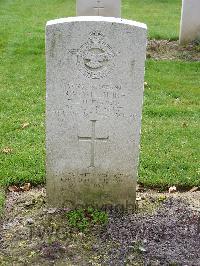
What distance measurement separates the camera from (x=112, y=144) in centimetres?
461

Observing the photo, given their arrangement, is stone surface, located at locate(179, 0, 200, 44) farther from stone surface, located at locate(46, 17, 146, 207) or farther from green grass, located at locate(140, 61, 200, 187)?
stone surface, located at locate(46, 17, 146, 207)

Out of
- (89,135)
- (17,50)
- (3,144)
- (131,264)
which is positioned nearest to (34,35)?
(17,50)

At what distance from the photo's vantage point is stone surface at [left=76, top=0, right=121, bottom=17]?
11.0 metres

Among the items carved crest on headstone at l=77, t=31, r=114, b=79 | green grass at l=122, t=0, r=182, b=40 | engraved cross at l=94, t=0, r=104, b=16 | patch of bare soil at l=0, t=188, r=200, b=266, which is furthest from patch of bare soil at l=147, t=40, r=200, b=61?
carved crest on headstone at l=77, t=31, r=114, b=79

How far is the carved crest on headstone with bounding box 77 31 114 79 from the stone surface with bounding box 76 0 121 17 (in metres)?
6.97

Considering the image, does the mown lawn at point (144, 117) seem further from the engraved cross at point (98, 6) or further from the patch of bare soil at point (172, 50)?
the engraved cross at point (98, 6)

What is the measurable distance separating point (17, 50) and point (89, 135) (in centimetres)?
619

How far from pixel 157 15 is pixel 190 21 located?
3769mm

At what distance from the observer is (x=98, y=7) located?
437 inches

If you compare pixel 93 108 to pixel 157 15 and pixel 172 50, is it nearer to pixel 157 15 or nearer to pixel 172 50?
pixel 172 50

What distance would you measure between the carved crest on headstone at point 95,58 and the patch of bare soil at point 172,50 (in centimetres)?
603

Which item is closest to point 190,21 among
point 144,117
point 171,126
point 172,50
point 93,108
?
point 172,50

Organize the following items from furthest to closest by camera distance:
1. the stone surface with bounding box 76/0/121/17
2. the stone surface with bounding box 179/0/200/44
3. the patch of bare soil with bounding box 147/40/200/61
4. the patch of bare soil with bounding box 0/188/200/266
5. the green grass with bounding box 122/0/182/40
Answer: the green grass with bounding box 122/0/182/40 < the stone surface with bounding box 76/0/121/17 < the stone surface with bounding box 179/0/200/44 < the patch of bare soil with bounding box 147/40/200/61 < the patch of bare soil with bounding box 0/188/200/266

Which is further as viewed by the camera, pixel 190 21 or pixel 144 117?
pixel 190 21
